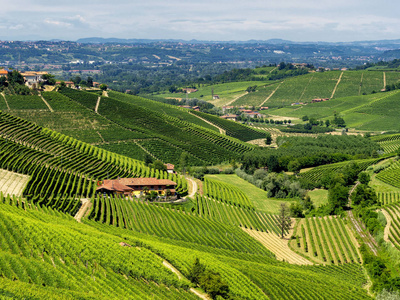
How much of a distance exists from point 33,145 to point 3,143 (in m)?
7.94

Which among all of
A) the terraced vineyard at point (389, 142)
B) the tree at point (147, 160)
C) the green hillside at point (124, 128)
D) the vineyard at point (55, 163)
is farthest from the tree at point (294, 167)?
the terraced vineyard at point (389, 142)

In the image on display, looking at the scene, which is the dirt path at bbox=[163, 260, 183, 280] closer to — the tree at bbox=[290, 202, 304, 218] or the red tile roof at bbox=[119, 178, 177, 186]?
the red tile roof at bbox=[119, 178, 177, 186]

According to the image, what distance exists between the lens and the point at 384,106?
196000 millimetres

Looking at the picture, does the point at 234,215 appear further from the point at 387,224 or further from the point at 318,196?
the point at 387,224

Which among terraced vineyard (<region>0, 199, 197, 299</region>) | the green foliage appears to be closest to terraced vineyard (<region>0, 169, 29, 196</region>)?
terraced vineyard (<region>0, 199, 197, 299</region>)

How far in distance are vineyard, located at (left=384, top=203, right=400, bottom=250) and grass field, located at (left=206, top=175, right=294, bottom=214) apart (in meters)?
19.1

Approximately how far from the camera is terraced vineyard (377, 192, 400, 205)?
82.3m

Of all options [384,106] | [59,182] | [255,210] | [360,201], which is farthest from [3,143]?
[384,106]

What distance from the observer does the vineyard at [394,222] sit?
64.3 m

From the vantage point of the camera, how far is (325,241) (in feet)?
222

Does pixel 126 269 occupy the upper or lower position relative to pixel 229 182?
upper

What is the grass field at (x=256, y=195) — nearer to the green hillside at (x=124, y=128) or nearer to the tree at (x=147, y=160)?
the green hillside at (x=124, y=128)

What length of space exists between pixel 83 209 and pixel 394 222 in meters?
46.6

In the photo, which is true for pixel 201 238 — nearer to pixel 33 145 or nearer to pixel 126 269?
pixel 126 269
